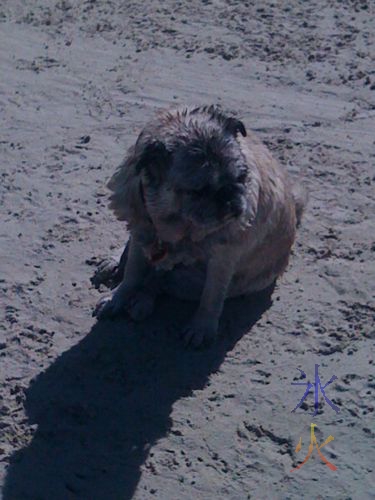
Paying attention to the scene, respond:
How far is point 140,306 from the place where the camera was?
6.24m

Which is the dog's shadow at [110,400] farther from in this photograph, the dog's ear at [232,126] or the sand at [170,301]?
the dog's ear at [232,126]

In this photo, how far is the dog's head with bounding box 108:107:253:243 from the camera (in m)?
5.25

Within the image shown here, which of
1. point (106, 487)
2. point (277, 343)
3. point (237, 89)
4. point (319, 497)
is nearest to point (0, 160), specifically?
point (237, 89)

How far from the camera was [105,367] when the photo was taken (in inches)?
232

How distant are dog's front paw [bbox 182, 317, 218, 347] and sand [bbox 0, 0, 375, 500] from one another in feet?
0.26

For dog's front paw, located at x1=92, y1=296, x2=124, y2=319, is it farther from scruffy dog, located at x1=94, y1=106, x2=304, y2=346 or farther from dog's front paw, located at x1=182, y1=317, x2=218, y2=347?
dog's front paw, located at x1=182, y1=317, x2=218, y2=347

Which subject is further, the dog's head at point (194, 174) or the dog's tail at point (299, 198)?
the dog's tail at point (299, 198)

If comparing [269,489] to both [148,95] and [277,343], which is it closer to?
[277,343]

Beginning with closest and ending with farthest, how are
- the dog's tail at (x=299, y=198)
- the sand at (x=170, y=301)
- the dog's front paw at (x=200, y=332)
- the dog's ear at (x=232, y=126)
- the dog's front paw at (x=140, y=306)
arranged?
the sand at (x=170, y=301)
the dog's ear at (x=232, y=126)
the dog's front paw at (x=200, y=332)
the dog's front paw at (x=140, y=306)
the dog's tail at (x=299, y=198)

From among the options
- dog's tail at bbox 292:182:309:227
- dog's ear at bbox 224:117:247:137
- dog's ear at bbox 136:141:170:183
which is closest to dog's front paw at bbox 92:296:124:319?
dog's ear at bbox 136:141:170:183

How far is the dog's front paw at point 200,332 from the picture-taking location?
6098 millimetres

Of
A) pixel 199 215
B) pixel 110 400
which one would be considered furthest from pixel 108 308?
pixel 199 215

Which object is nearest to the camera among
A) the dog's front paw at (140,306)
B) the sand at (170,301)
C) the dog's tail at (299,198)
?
the sand at (170,301)

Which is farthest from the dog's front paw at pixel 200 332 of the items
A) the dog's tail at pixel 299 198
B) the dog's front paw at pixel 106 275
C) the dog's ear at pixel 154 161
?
the dog's tail at pixel 299 198
